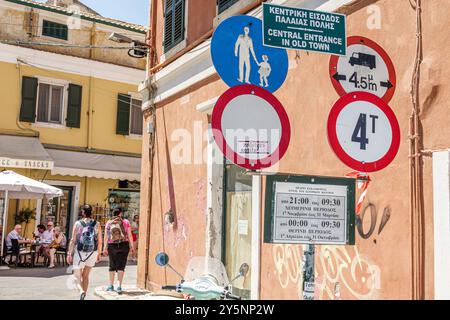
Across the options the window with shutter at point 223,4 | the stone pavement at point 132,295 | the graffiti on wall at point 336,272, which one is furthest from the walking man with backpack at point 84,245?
the window with shutter at point 223,4

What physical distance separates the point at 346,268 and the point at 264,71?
2929mm

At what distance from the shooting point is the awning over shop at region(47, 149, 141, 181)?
17.7m

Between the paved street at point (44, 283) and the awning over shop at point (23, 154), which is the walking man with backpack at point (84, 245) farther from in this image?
the awning over shop at point (23, 154)

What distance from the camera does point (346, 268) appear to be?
5977 mm

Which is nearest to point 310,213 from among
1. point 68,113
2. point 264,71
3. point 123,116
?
point 264,71

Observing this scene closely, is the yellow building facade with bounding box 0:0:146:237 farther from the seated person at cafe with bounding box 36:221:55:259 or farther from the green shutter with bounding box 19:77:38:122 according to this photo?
the seated person at cafe with bounding box 36:221:55:259

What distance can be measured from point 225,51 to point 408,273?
282cm

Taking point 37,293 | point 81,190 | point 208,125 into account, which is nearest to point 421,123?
point 208,125

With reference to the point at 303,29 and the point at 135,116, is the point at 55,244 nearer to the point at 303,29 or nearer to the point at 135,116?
the point at 135,116

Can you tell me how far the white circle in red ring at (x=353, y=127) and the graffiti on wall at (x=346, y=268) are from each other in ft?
5.75

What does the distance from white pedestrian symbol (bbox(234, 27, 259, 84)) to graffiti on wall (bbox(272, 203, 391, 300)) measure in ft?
8.10

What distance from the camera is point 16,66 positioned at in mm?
→ 17797

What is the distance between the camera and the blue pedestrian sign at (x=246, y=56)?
3.78m
